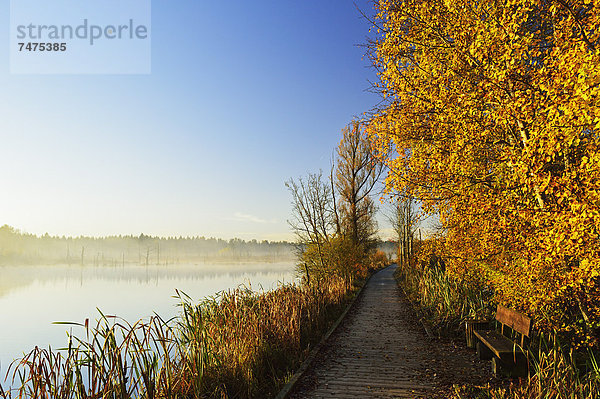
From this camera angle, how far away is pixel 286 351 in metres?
6.58

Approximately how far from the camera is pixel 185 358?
4.38 meters

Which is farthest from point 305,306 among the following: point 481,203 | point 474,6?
point 474,6

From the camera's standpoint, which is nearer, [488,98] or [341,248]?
[488,98]

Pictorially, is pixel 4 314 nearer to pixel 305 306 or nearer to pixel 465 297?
pixel 305 306

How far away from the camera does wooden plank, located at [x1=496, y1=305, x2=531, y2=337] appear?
5.12 m

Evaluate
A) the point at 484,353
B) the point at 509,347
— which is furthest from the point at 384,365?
the point at 509,347

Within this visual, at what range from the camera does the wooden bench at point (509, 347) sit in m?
5.29

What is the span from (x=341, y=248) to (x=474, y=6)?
41.0ft

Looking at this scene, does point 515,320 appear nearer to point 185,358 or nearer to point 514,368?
point 514,368

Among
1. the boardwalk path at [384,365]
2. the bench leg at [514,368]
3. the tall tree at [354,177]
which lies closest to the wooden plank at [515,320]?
the bench leg at [514,368]

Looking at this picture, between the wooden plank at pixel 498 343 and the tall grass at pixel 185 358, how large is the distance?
3042 millimetres

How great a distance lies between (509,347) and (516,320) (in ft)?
1.40

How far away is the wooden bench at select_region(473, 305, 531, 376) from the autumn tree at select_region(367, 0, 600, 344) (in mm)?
271

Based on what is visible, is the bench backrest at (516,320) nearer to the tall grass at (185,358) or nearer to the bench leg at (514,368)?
the bench leg at (514,368)
